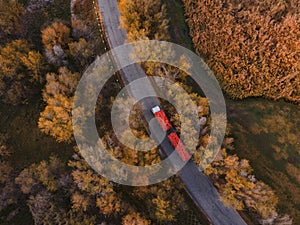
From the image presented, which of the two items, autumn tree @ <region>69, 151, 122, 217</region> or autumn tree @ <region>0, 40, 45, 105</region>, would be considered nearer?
autumn tree @ <region>69, 151, 122, 217</region>

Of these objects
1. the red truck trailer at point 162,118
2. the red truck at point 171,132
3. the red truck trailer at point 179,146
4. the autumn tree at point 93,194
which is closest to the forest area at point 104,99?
the autumn tree at point 93,194

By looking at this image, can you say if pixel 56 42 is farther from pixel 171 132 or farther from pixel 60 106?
pixel 171 132

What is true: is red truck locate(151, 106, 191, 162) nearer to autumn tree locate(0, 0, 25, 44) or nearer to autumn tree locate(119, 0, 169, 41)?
autumn tree locate(119, 0, 169, 41)

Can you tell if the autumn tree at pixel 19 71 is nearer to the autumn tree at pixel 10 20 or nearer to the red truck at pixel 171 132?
the autumn tree at pixel 10 20

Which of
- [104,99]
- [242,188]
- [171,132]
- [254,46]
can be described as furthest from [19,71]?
[254,46]

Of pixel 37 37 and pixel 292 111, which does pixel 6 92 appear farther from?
pixel 292 111

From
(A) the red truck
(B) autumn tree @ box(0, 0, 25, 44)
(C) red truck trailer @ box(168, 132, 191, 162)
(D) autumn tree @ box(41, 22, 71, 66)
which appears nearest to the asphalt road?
(A) the red truck

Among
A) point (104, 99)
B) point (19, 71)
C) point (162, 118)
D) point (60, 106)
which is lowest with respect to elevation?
point (162, 118)
